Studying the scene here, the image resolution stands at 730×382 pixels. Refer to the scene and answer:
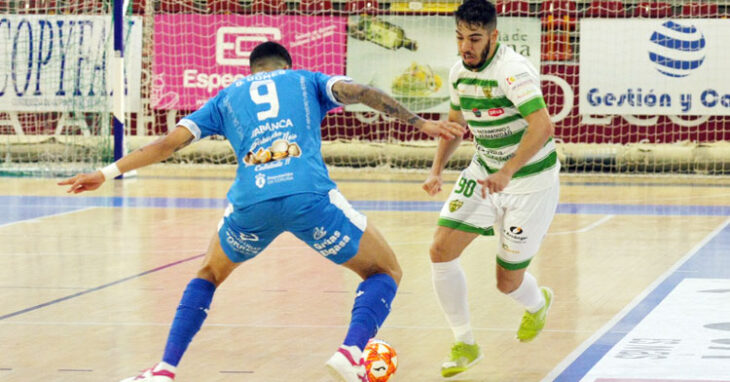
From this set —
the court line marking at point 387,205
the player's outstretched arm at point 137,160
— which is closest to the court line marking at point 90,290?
the player's outstretched arm at point 137,160

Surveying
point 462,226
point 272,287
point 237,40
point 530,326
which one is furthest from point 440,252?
point 237,40

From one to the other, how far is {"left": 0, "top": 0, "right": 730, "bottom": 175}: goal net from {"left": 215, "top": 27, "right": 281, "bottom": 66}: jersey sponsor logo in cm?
2

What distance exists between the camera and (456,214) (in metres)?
6.37

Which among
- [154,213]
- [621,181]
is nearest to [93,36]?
[154,213]

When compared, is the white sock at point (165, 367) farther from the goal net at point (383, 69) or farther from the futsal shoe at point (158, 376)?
the goal net at point (383, 69)

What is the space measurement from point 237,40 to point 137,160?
1587cm

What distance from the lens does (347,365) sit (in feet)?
16.7

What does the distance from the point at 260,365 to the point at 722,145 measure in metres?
15.6

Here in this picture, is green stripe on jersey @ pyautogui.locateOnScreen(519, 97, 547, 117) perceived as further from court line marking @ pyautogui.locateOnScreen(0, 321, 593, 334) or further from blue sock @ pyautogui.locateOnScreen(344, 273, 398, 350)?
court line marking @ pyautogui.locateOnScreen(0, 321, 593, 334)

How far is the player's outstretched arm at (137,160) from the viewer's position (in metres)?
5.41

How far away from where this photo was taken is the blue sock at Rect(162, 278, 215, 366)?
212 inches

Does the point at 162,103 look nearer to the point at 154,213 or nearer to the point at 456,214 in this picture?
the point at 154,213

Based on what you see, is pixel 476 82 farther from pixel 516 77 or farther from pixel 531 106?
pixel 531 106

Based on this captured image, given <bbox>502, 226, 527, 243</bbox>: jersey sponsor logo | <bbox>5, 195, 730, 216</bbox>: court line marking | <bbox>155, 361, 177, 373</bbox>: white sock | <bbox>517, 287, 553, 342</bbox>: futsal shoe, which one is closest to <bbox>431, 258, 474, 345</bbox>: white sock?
<bbox>502, 226, 527, 243</bbox>: jersey sponsor logo
